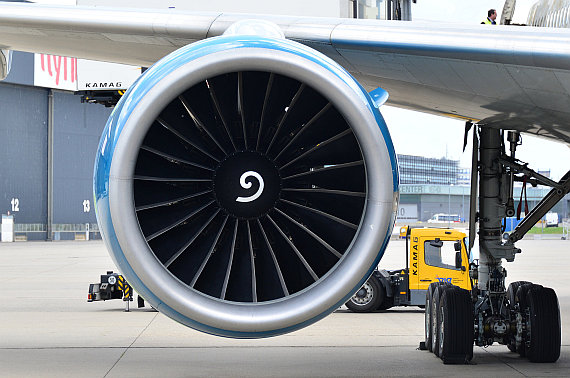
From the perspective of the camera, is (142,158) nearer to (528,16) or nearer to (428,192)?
(528,16)

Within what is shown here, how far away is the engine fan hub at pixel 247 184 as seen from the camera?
16.2 feet

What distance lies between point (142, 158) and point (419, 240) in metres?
10.9

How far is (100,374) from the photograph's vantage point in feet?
27.7

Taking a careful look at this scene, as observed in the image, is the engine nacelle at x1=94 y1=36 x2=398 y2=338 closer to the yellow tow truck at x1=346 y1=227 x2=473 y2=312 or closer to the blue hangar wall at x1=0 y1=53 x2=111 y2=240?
the yellow tow truck at x1=346 y1=227 x2=473 y2=312

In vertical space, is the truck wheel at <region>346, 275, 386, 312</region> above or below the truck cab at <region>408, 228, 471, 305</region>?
below

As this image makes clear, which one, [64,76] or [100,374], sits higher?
[64,76]

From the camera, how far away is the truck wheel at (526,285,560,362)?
28.8ft

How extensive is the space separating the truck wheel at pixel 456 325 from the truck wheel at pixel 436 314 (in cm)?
14

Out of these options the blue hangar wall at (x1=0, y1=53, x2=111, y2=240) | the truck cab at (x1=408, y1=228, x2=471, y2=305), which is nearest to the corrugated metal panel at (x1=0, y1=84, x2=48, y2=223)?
the blue hangar wall at (x1=0, y1=53, x2=111, y2=240)

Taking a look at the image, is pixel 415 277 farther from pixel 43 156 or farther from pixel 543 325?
pixel 43 156

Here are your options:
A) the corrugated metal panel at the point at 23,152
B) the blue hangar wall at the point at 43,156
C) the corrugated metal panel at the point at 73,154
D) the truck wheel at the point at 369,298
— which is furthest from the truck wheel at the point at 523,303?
the corrugated metal panel at the point at 23,152

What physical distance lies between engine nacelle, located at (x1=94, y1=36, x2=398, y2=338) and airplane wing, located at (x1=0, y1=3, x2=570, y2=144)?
1104 millimetres

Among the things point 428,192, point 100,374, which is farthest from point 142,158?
point 428,192

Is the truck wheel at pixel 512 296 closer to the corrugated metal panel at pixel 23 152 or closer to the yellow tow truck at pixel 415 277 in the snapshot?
the yellow tow truck at pixel 415 277
